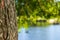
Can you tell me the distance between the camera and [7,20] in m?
1.17

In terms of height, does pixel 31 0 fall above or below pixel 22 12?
above

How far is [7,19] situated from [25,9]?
1435 millimetres

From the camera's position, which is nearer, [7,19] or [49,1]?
[7,19]

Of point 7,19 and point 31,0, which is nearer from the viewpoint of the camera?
point 7,19

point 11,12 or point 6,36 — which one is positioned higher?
point 11,12

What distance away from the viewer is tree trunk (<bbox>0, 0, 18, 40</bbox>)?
3.77 ft

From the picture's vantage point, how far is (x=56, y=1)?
8.58 feet

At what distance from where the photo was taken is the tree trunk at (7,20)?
115cm

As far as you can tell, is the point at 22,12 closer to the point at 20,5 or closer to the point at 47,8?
the point at 20,5

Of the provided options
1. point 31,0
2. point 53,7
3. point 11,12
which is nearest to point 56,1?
A: point 53,7

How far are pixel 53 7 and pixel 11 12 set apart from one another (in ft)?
4.64

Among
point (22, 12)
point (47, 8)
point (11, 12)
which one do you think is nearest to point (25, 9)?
point (22, 12)

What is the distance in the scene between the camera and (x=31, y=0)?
2543 millimetres

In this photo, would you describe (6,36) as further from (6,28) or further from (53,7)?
(53,7)
